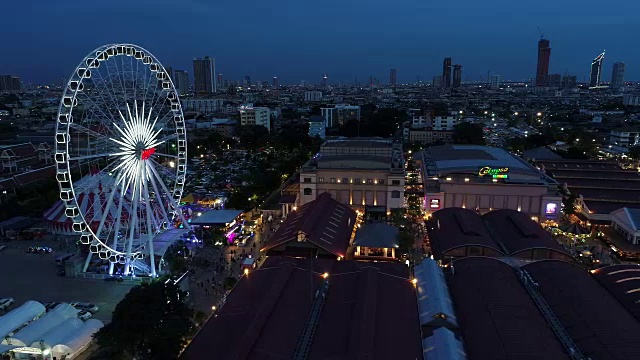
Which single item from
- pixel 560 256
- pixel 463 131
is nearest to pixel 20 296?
pixel 560 256

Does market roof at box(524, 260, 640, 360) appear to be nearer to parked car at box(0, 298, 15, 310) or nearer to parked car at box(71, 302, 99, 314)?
parked car at box(71, 302, 99, 314)

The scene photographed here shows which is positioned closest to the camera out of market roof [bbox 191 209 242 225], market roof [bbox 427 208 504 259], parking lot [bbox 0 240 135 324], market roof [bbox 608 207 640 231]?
parking lot [bbox 0 240 135 324]

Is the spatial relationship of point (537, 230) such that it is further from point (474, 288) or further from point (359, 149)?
point (359, 149)

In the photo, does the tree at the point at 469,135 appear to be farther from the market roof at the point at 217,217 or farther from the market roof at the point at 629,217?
the market roof at the point at 217,217

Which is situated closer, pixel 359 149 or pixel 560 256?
pixel 560 256

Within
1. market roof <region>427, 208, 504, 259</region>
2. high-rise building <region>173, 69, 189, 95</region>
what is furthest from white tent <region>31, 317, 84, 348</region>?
high-rise building <region>173, 69, 189, 95</region>

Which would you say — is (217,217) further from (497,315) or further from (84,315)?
(497,315)
